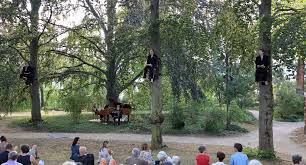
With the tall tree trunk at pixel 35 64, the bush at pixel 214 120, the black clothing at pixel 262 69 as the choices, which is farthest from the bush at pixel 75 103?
the black clothing at pixel 262 69

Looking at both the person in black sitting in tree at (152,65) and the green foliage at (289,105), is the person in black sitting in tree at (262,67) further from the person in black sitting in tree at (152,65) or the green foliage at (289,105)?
the green foliage at (289,105)

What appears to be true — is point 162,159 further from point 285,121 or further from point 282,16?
point 285,121

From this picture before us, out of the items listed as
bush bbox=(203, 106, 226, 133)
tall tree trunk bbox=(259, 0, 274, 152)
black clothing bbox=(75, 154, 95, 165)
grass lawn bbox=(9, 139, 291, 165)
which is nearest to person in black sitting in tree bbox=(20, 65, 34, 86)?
grass lawn bbox=(9, 139, 291, 165)

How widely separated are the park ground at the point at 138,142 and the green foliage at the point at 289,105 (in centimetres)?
654

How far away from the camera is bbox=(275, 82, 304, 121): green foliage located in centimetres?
3206

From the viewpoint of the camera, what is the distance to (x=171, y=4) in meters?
19.4

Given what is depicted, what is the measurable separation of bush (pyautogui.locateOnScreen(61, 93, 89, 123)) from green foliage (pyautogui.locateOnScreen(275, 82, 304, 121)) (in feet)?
46.2

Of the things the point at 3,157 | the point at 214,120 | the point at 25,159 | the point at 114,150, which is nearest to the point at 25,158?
the point at 25,159

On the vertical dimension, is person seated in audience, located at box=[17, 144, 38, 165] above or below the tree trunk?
below

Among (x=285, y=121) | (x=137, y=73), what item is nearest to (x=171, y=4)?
(x=137, y=73)

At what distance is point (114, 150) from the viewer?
17.4 metres

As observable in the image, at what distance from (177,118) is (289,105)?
11902 mm

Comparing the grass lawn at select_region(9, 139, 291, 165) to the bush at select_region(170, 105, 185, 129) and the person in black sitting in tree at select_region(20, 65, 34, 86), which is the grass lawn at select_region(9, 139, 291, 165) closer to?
the person in black sitting in tree at select_region(20, 65, 34, 86)

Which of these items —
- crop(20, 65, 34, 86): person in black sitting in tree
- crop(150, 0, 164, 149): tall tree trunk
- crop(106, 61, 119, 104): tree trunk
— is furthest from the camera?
crop(106, 61, 119, 104): tree trunk
